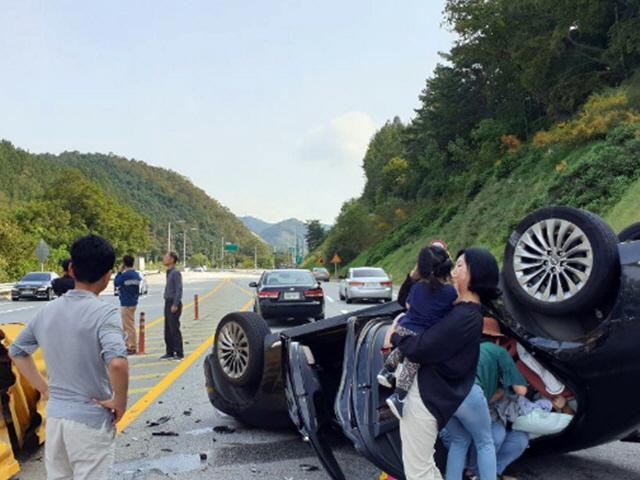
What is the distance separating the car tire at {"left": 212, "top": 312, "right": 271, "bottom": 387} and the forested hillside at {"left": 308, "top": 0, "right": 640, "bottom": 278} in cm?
1902

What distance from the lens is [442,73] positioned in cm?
5347

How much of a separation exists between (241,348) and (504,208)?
101ft

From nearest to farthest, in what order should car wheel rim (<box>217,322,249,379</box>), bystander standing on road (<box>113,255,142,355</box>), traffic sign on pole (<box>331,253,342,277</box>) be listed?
car wheel rim (<box>217,322,249,379</box>), bystander standing on road (<box>113,255,142,355</box>), traffic sign on pole (<box>331,253,342,277</box>)

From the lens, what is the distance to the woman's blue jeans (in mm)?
3516

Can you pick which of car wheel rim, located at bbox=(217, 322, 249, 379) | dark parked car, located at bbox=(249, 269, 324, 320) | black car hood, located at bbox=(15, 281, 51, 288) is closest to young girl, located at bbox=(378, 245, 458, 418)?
car wheel rim, located at bbox=(217, 322, 249, 379)

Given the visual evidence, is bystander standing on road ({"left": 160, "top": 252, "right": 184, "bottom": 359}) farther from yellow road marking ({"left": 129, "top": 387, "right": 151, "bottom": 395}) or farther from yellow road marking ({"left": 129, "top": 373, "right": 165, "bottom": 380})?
yellow road marking ({"left": 129, "top": 387, "right": 151, "bottom": 395})

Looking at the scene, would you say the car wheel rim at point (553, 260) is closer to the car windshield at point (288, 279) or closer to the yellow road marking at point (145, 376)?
the yellow road marking at point (145, 376)

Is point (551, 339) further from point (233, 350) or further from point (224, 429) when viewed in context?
point (224, 429)

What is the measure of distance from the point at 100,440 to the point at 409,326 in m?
1.57

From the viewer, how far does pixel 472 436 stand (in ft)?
11.9

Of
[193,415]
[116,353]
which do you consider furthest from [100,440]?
[193,415]

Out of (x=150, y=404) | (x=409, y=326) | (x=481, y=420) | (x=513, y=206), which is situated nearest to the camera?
(x=409, y=326)

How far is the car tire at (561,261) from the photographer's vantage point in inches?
150

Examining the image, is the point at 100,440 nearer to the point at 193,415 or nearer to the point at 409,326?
the point at 409,326
